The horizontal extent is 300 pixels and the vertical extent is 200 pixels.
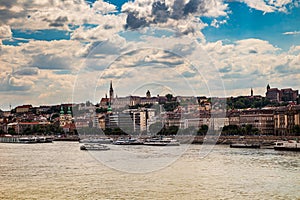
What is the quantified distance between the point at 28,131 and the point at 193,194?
43353mm

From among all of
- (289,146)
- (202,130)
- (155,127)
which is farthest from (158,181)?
(155,127)

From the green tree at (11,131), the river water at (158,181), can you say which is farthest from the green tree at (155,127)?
the river water at (158,181)

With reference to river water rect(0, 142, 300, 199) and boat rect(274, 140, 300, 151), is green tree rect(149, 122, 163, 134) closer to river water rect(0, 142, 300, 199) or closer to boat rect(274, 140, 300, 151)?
boat rect(274, 140, 300, 151)

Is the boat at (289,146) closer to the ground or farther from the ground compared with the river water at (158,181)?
farther from the ground

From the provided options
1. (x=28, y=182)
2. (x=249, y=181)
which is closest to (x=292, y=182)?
(x=249, y=181)

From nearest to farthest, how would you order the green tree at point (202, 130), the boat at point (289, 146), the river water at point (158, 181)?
the river water at point (158, 181) → the boat at point (289, 146) → the green tree at point (202, 130)

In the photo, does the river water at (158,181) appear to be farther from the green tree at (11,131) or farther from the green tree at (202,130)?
the green tree at (11,131)

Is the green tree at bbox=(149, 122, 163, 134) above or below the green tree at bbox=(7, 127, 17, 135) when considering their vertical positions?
above

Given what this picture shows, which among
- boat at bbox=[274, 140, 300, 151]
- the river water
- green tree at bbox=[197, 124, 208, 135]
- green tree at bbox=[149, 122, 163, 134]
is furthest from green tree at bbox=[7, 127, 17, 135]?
the river water

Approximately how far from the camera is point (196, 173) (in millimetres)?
11773

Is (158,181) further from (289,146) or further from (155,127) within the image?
(155,127)

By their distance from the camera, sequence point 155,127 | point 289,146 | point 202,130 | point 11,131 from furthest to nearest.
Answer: point 11,131
point 155,127
point 202,130
point 289,146

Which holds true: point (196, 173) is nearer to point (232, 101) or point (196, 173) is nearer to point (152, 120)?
point (152, 120)

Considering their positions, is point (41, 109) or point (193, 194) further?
point (41, 109)
